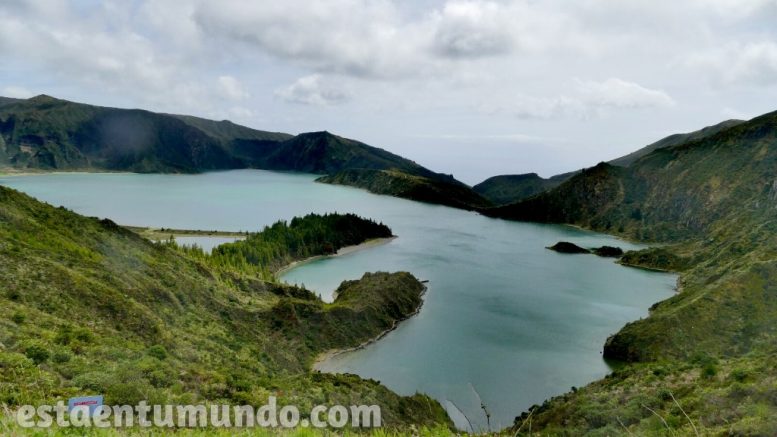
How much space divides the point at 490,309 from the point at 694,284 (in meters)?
33.4

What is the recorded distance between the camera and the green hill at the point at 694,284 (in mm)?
22312

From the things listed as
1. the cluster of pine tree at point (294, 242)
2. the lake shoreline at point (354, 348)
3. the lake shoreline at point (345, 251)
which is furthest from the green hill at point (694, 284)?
the lake shoreline at point (345, 251)

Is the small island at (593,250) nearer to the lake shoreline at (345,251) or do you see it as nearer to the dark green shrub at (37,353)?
the lake shoreline at (345,251)

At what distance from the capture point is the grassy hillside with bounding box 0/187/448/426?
17.8 metres

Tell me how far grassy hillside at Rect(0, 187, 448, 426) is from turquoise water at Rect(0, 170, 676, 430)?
6500 mm

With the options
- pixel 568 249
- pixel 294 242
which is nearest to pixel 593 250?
pixel 568 249

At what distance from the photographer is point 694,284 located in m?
Answer: 74.9

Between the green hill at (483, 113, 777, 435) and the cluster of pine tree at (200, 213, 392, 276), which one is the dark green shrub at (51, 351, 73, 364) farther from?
the cluster of pine tree at (200, 213, 392, 276)

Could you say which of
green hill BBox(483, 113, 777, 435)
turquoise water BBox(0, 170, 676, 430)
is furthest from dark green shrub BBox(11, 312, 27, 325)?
green hill BBox(483, 113, 777, 435)

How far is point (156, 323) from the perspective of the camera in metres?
31.5

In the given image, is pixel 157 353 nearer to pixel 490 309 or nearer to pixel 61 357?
pixel 61 357

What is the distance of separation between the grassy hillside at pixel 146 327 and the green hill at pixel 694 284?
47.6 ft

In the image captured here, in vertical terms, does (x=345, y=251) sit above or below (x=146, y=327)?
below

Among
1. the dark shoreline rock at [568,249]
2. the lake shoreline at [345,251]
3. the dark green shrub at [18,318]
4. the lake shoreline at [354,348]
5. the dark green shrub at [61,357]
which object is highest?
the dark green shrub at [18,318]
